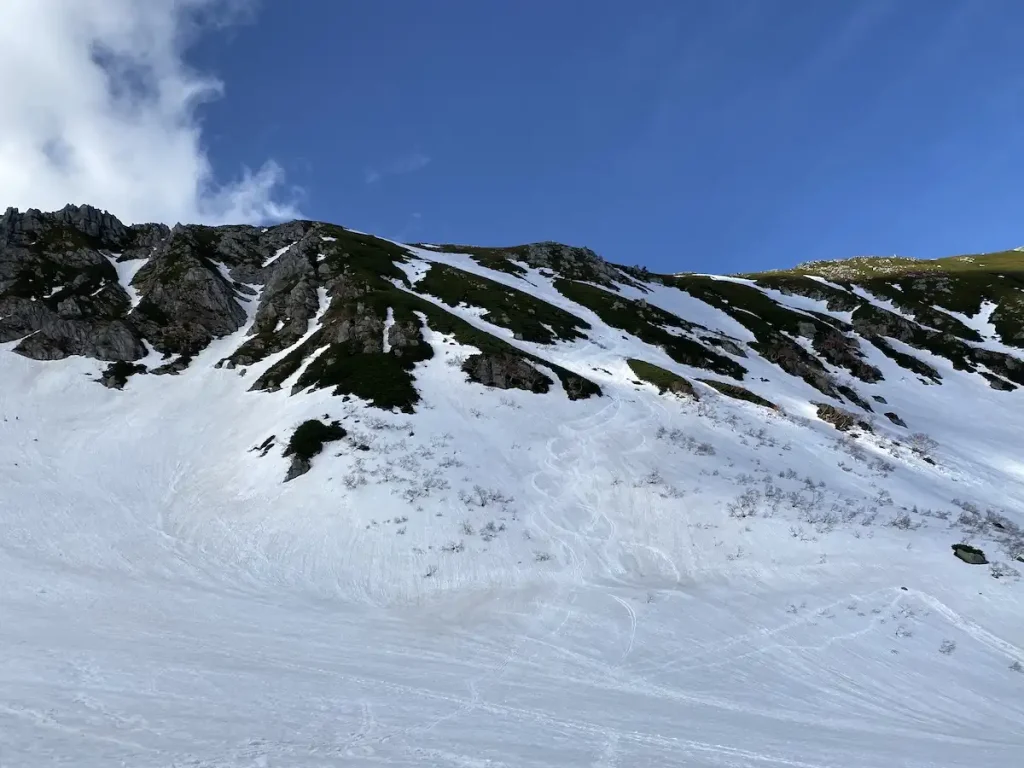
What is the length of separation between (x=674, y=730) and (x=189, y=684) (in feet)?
35.8

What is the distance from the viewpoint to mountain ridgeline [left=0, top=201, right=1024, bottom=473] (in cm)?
5072

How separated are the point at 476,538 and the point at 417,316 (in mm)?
36388

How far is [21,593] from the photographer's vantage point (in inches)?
768

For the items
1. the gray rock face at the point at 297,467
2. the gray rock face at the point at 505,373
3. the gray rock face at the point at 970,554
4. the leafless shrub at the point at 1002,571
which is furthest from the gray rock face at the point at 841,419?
the gray rock face at the point at 297,467

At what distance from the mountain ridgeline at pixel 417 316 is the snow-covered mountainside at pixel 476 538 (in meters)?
0.57

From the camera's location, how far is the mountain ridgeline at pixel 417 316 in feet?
166

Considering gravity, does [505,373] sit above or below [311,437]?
above

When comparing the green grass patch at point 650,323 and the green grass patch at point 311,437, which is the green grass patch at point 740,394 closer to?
the green grass patch at point 650,323

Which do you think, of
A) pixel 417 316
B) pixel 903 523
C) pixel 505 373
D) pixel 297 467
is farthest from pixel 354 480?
pixel 417 316

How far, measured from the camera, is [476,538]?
84.1 ft

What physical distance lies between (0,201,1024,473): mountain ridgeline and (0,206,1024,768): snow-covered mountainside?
571 millimetres

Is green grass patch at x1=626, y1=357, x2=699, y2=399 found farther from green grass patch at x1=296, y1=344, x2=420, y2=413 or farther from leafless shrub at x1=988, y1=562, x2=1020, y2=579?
leafless shrub at x1=988, y1=562, x2=1020, y2=579

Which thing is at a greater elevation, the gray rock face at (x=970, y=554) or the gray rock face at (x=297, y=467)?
the gray rock face at (x=970, y=554)

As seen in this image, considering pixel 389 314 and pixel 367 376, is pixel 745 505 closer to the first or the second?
pixel 367 376
